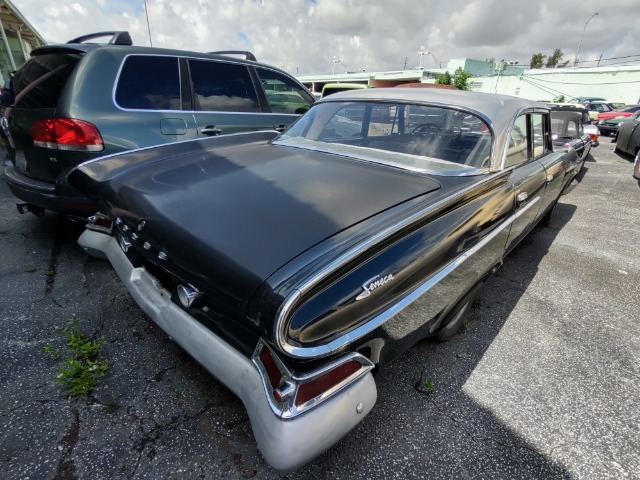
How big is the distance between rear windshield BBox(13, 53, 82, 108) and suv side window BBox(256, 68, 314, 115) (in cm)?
188

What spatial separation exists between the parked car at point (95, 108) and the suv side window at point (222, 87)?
0.4 inches

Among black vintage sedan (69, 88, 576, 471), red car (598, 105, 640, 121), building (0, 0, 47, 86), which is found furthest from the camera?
red car (598, 105, 640, 121)

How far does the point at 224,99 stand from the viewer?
3.63 metres

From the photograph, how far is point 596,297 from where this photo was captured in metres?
2.93

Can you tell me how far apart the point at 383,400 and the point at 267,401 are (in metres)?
0.91

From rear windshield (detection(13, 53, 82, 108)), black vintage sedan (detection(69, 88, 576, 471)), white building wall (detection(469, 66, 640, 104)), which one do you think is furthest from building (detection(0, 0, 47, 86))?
white building wall (detection(469, 66, 640, 104))

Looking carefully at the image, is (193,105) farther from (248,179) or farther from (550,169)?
(550,169)

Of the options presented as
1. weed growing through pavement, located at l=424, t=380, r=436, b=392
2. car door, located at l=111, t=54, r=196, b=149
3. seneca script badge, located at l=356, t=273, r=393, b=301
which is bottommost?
weed growing through pavement, located at l=424, t=380, r=436, b=392

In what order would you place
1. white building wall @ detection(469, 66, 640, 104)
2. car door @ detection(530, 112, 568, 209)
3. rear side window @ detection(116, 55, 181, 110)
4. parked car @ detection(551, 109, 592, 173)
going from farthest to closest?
white building wall @ detection(469, 66, 640, 104)
parked car @ detection(551, 109, 592, 173)
car door @ detection(530, 112, 568, 209)
rear side window @ detection(116, 55, 181, 110)

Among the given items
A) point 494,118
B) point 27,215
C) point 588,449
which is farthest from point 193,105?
point 588,449

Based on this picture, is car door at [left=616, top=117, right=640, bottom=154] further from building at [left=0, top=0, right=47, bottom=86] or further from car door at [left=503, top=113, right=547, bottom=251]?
building at [left=0, top=0, right=47, bottom=86]

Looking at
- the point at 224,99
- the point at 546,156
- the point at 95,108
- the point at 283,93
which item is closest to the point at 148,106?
the point at 95,108

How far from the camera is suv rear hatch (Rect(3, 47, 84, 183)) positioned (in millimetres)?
2574

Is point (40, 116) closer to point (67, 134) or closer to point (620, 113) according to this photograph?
point (67, 134)
